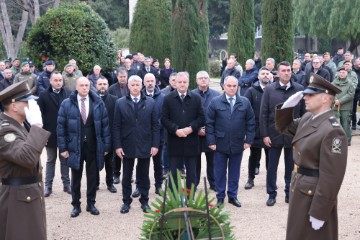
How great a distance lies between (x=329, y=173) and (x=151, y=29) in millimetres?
19015

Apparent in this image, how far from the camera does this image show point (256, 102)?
9.41 metres

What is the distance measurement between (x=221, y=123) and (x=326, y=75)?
283 inches

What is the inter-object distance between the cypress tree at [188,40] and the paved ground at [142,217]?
28.5ft

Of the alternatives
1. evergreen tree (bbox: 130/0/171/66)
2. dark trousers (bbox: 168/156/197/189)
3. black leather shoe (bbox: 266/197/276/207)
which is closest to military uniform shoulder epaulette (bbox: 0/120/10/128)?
dark trousers (bbox: 168/156/197/189)

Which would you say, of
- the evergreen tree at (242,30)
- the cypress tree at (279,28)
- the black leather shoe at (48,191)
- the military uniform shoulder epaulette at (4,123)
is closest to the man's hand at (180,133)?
the black leather shoe at (48,191)

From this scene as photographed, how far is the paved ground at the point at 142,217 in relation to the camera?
283 inches

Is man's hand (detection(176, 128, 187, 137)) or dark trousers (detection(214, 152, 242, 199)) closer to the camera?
man's hand (detection(176, 128, 187, 137))

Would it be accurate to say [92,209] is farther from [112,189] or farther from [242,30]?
[242,30]

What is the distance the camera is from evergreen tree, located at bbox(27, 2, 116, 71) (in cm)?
1184

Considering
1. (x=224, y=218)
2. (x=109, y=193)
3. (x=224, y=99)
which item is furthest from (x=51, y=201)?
Answer: (x=224, y=218)

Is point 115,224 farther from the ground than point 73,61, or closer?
closer

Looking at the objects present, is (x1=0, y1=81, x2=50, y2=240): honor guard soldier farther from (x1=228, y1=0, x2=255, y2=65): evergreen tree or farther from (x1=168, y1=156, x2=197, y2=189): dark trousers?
(x1=228, y1=0, x2=255, y2=65): evergreen tree

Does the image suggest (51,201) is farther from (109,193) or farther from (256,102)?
(256,102)

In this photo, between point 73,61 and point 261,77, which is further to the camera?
point 73,61
